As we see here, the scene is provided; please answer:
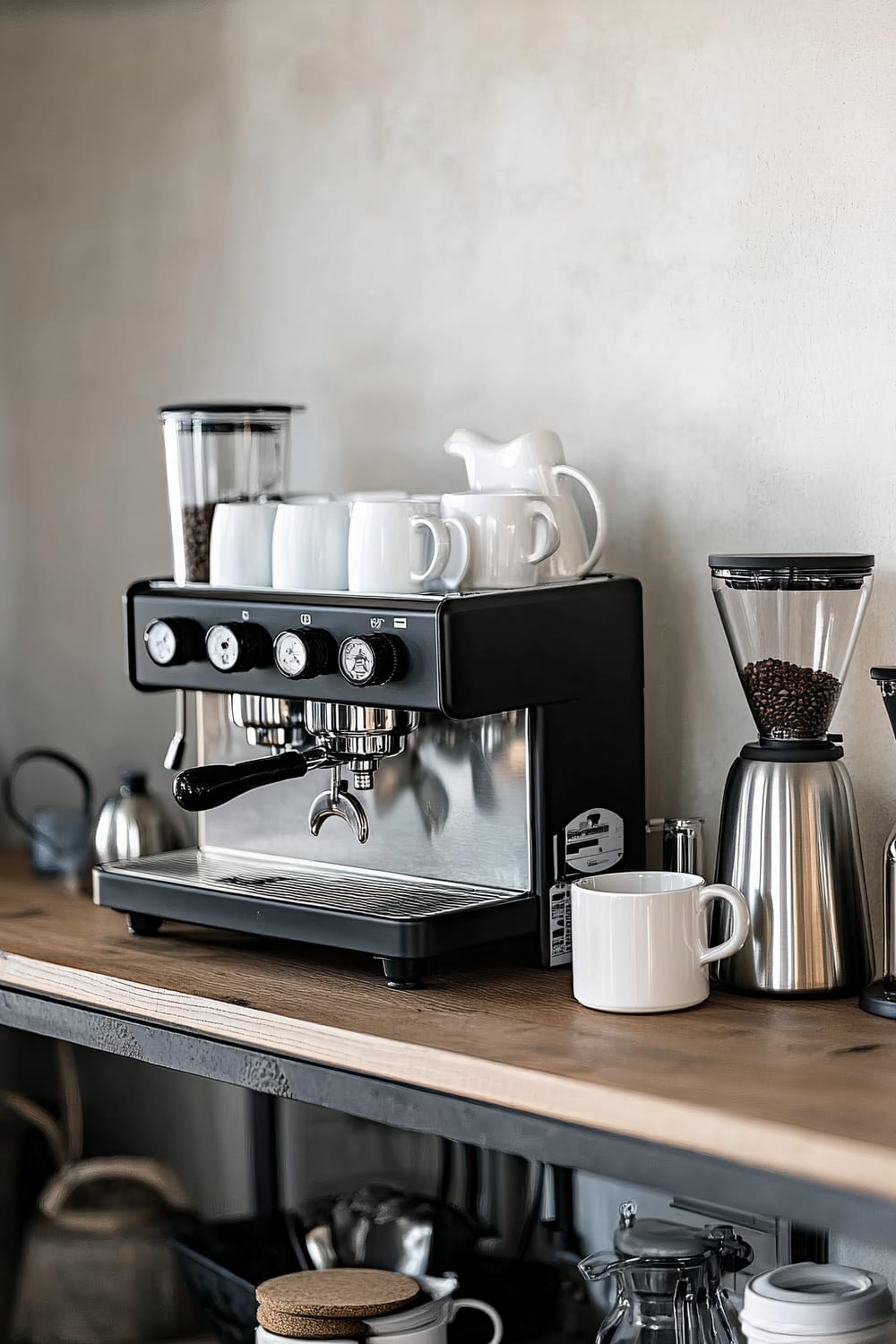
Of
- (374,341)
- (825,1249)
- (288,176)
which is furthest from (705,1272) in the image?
(288,176)

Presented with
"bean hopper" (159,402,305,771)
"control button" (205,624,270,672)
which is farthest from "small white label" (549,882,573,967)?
"bean hopper" (159,402,305,771)

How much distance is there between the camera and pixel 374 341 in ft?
6.15

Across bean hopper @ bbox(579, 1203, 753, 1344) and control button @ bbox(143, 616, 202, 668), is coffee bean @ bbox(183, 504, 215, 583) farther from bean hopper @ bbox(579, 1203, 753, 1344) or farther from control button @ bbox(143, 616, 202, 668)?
bean hopper @ bbox(579, 1203, 753, 1344)

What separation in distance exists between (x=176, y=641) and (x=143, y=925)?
1.01ft

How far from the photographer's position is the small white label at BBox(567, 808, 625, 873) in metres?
1.48

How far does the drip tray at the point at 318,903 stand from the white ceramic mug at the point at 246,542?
293 mm

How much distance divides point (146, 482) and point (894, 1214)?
1.44m

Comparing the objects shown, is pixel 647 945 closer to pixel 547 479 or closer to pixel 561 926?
pixel 561 926

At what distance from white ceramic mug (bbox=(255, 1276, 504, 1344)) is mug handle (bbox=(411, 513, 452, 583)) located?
28.7 inches

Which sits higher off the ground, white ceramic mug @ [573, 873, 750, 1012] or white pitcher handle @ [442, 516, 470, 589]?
white pitcher handle @ [442, 516, 470, 589]

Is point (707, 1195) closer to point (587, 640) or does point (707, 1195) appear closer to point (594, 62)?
point (587, 640)

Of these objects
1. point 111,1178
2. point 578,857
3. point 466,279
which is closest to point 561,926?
point 578,857

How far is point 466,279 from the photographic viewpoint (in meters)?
1.78

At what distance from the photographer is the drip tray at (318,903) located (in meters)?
1.39
